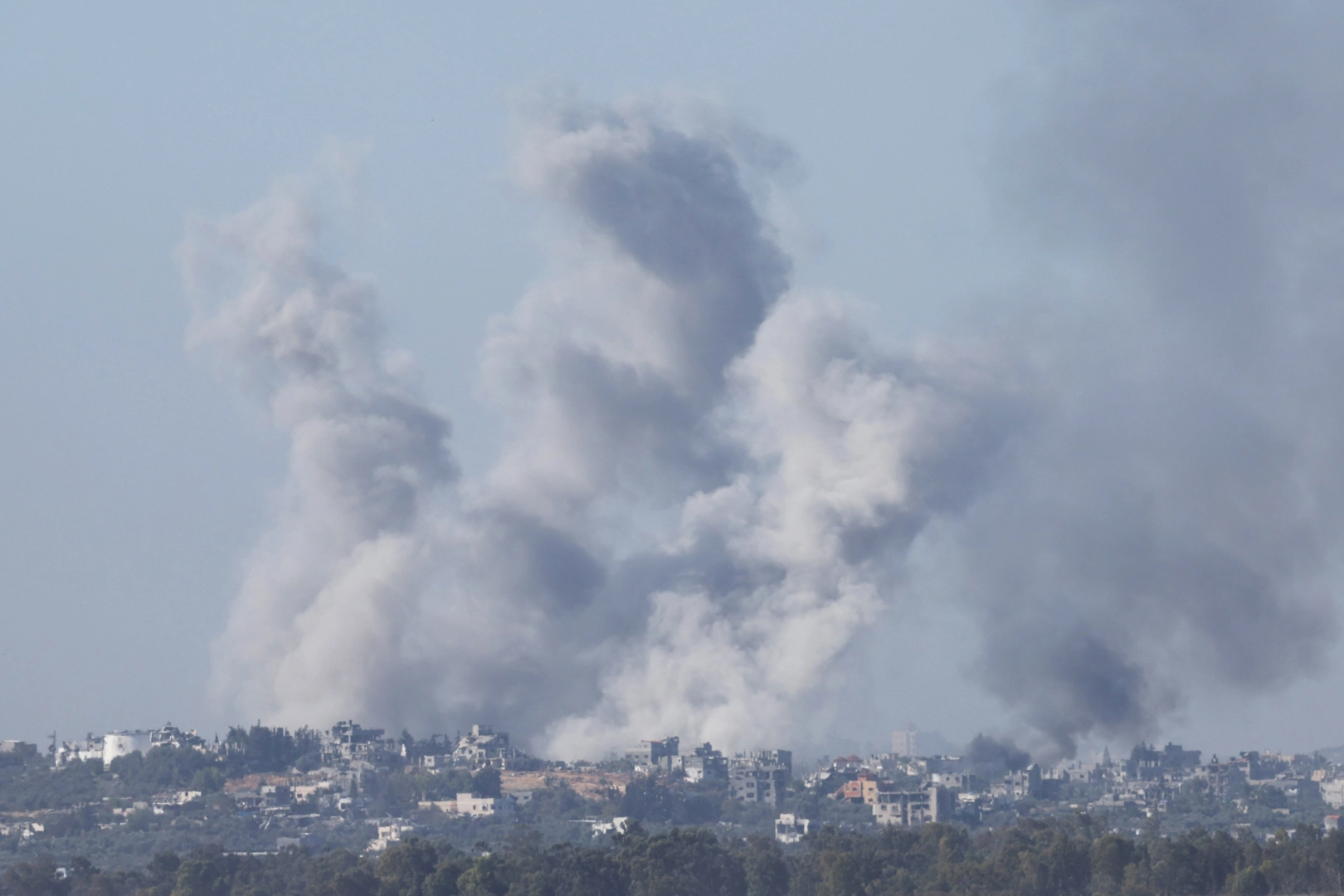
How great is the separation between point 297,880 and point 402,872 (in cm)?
610

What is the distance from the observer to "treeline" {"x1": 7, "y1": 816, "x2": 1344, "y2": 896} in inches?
2124

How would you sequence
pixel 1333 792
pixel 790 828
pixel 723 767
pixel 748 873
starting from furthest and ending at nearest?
1. pixel 1333 792
2. pixel 723 767
3. pixel 790 828
4. pixel 748 873

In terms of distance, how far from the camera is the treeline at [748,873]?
53938 millimetres

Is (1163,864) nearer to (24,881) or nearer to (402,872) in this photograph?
(402,872)

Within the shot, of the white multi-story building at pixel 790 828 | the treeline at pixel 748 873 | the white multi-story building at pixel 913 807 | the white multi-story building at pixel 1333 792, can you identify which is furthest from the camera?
the white multi-story building at pixel 1333 792

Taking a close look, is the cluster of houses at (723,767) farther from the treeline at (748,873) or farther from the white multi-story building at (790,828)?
the treeline at (748,873)

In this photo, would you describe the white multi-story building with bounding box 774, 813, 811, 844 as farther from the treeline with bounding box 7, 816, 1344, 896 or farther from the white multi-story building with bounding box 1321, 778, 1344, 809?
the white multi-story building with bounding box 1321, 778, 1344, 809

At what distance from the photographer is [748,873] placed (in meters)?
57.0

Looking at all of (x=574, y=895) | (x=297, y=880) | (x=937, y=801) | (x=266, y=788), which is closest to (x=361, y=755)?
(x=266, y=788)

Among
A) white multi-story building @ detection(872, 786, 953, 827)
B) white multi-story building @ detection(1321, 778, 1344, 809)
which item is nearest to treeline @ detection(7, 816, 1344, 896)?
white multi-story building @ detection(872, 786, 953, 827)

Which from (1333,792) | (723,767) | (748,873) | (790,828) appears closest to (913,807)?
(790,828)

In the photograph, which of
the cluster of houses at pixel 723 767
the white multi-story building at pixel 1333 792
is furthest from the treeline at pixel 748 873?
the white multi-story building at pixel 1333 792

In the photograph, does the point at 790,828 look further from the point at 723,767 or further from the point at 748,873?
the point at 748,873

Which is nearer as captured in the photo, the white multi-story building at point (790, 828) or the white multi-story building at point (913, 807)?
the white multi-story building at point (790, 828)
